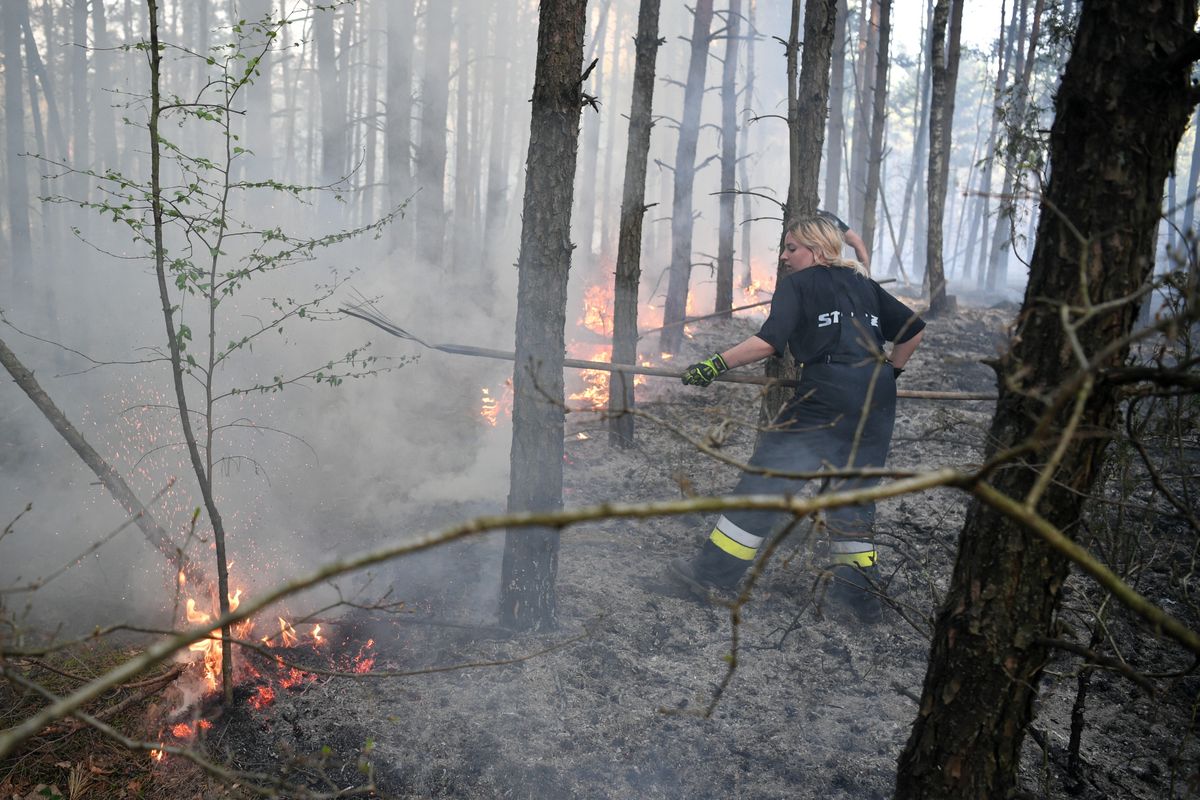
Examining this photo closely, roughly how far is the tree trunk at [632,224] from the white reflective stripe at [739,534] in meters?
3.53

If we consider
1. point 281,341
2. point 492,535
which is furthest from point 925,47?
point 492,535

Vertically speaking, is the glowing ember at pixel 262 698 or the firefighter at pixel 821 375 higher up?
the firefighter at pixel 821 375

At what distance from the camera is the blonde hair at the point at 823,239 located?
4.68 metres

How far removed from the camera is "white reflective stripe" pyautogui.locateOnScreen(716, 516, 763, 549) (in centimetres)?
472

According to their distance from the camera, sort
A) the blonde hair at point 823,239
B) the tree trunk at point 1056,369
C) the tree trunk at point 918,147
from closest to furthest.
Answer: the tree trunk at point 1056,369 → the blonde hair at point 823,239 → the tree trunk at point 918,147

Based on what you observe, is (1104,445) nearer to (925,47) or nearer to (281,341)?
(281,341)

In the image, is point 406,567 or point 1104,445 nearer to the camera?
point 1104,445

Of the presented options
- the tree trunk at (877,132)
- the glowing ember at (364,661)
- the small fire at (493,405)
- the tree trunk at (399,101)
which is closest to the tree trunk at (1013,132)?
the tree trunk at (877,132)

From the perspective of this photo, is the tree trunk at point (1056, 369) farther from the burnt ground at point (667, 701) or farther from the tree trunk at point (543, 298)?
the tree trunk at point (543, 298)

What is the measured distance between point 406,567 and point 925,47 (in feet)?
113

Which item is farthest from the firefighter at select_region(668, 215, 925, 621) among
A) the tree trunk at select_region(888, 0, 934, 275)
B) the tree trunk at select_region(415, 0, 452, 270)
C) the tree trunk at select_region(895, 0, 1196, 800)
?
the tree trunk at select_region(888, 0, 934, 275)

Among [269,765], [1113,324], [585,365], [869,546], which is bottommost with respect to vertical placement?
[269,765]

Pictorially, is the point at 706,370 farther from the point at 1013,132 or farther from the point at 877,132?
the point at 877,132

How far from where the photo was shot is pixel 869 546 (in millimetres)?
4980
